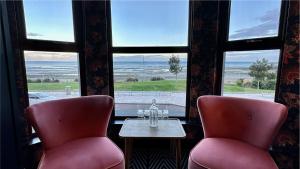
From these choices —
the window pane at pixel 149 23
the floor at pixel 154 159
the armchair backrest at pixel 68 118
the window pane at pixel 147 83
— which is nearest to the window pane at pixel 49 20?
the window pane at pixel 149 23

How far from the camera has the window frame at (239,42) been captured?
1.48 meters

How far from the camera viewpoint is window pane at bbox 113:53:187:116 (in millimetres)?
2080

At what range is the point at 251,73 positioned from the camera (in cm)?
179

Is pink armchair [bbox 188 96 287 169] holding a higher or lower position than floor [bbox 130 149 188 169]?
higher

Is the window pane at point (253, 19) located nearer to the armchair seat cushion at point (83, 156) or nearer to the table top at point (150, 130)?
the table top at point (150, 130)

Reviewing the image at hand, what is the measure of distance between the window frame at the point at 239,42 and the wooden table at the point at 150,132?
0.72 m

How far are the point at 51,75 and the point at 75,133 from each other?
29.6 inches

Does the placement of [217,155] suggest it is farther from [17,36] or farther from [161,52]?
[17,36]

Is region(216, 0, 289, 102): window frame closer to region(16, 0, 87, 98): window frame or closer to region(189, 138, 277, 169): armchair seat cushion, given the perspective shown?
region(189, 138, 277, 169): armchair seat cushion

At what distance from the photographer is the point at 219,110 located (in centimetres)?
157

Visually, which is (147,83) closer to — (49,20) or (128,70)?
(128,70)

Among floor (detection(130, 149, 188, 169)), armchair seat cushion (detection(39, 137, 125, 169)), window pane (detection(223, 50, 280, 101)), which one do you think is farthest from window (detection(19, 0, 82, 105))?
window pane (detection(223, 50, 280, 101))

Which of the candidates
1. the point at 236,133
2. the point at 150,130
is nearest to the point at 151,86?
the point at 150,130

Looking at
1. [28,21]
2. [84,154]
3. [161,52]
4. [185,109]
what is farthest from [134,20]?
[84,154]
